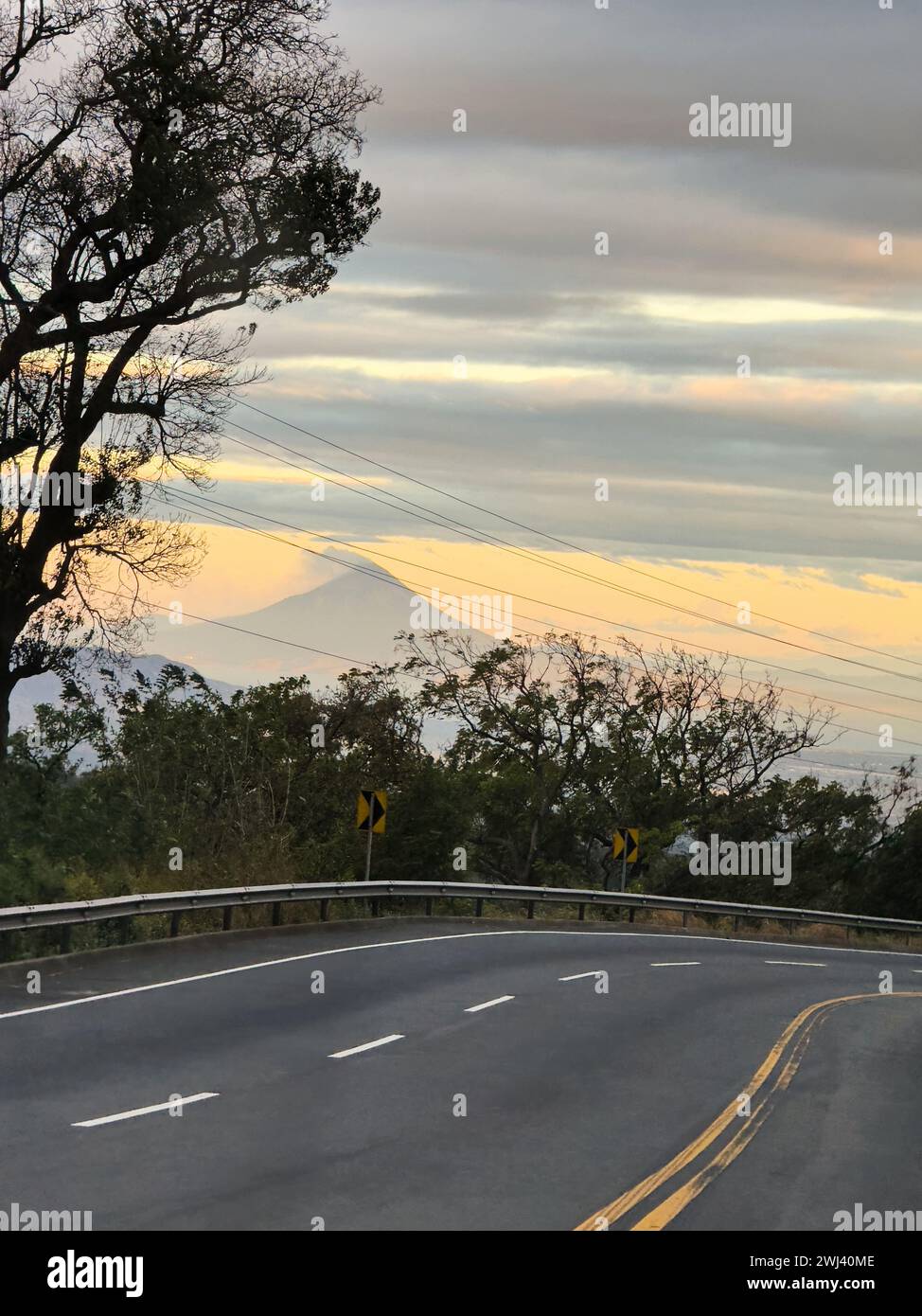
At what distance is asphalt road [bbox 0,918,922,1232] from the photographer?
9.68 meters

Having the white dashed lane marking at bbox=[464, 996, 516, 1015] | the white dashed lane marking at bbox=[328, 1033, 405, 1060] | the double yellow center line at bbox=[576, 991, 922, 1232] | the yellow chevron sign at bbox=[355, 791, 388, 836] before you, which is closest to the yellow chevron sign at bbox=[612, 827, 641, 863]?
the yellow chevron sign at bbox=[355, 791, 388, 836]

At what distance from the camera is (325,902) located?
2941 cm

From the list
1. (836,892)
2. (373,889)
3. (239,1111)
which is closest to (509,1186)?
(239,1111)

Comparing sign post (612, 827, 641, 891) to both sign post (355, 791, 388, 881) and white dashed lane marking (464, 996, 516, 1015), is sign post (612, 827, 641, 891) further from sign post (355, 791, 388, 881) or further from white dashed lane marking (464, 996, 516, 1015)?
white dashed lane marking (464, 996, 516, 1015)

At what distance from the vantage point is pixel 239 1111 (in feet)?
39.3

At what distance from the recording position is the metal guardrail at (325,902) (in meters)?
19.9

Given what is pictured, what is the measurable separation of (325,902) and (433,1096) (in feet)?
53.9

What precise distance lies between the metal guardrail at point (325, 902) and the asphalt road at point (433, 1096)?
0.58 meters

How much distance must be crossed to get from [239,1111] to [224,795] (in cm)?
2708

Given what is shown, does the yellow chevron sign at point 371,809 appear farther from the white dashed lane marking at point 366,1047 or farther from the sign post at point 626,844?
the white dashed lane marking at point 366,1047

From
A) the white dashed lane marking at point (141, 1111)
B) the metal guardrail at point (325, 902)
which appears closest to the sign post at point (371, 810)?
the metal guardrail at point (325, 902)

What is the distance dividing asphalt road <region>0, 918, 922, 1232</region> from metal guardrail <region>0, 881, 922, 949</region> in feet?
1.89
